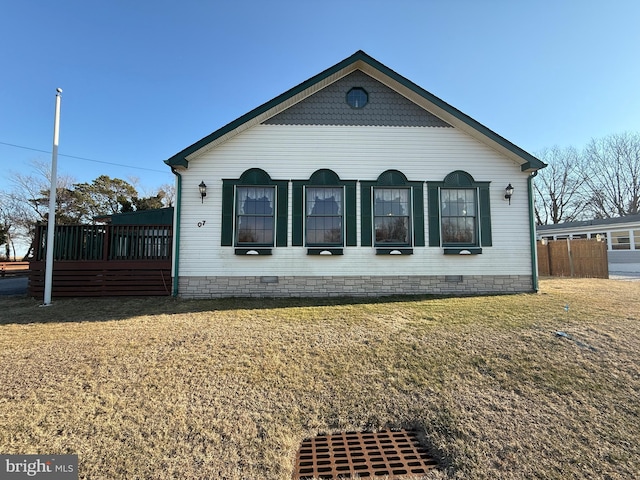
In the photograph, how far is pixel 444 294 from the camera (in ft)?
27.2

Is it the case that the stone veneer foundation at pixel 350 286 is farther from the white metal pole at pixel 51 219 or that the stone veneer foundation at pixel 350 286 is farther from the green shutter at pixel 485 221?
the white metal pole at pixel 51 219

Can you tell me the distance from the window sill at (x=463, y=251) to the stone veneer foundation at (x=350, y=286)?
65cm

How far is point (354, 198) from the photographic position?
840 centimetres

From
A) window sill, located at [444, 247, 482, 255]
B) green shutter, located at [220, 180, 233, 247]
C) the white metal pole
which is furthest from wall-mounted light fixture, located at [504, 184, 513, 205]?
the white metal pole

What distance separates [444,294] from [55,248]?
10799 millimetres

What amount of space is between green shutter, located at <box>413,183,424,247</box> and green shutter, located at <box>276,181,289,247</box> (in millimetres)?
3553

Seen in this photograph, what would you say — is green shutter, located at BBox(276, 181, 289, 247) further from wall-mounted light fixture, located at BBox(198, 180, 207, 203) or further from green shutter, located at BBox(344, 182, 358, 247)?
wall-mounted light fixture, located at BBox(198, 180, 207, 203)

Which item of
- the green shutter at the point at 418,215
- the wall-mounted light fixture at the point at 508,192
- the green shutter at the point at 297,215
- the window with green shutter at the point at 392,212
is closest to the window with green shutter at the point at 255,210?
the green shutter at the point at 297,215

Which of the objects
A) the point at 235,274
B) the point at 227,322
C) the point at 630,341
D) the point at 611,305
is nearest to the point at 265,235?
the point at 235,274

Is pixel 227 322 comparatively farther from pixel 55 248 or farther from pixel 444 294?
pixel 55 248

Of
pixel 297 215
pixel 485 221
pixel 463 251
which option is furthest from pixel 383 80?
pixel 463 251

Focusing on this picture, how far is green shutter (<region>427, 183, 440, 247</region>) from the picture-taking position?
8.45 metres

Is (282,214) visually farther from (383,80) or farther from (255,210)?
(383,80)

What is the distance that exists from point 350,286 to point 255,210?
10.9 feet
